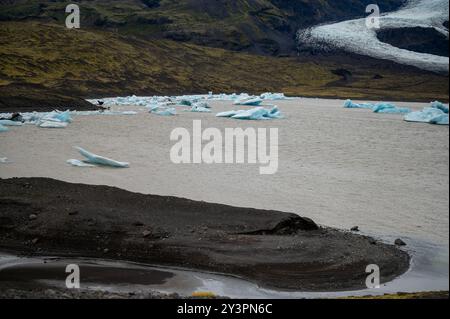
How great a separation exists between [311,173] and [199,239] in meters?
12.3

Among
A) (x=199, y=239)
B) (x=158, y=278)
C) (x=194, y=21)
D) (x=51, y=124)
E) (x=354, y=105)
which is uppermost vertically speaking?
(x=194, y=21)

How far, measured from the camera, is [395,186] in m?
19.6

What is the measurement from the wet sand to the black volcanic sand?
173cm

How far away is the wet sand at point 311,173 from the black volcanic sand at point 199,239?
5.68ft

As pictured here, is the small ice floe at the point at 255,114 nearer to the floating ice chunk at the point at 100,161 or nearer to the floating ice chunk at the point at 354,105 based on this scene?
the floating ice chunk at the point at 354,105

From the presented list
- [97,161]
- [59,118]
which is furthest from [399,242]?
[59,118]

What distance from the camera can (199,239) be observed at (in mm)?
12445

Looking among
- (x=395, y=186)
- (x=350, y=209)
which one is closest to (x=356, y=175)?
(x=395, y=186)

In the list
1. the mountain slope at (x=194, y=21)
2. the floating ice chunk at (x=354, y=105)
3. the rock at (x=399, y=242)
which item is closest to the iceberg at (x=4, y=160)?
the rock at (x=399, y=242)

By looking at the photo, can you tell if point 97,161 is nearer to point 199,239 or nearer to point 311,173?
point 311,173

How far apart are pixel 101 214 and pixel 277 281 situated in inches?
210

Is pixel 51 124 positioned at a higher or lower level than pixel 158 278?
higher

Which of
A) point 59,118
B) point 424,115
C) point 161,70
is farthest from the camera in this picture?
point 161,70

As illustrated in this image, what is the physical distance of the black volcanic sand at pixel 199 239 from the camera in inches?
433
